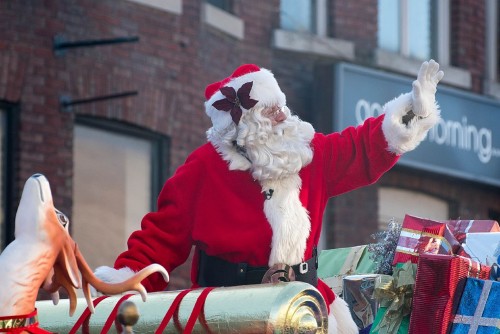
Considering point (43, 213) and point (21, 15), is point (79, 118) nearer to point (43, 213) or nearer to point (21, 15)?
point (21, 15)

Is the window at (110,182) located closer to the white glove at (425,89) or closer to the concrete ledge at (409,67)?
the concrete ledge at (409,67)

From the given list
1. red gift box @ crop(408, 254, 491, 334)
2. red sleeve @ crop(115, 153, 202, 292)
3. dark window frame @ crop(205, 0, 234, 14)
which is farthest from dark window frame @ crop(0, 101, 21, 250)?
red gift box @ crop(408, 254, 491, 334)

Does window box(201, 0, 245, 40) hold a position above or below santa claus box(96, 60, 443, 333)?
above

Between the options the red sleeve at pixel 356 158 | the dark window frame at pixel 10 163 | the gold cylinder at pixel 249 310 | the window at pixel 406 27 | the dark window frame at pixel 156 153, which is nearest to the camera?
the gold cylinder at pixel 249 310

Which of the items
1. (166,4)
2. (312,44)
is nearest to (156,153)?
(166,4)

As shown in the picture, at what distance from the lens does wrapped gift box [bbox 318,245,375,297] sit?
7.08 meters

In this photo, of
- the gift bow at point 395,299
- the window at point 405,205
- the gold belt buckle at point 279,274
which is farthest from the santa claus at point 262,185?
the window at point 405,205

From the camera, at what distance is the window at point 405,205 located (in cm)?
1495

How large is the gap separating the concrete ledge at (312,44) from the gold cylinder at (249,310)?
28.5ft

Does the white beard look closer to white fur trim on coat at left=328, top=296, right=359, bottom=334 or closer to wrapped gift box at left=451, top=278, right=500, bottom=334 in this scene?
white fur trim on coat at left=328, top=296, right=359, bottom=334

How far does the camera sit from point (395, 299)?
6156mm

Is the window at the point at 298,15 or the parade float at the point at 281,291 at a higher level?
the window at the point at 298,15

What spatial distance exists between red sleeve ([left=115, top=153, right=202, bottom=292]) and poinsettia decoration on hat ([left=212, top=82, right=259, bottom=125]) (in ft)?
0.90

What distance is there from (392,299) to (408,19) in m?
9.86
